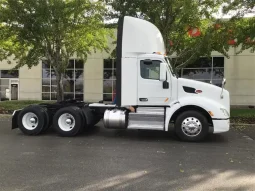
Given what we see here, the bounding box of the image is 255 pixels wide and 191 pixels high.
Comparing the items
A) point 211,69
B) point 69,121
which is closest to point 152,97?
point 69,121

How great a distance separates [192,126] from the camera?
8820 millimetres

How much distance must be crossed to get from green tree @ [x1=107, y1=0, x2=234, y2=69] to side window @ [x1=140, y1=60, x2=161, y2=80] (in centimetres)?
500

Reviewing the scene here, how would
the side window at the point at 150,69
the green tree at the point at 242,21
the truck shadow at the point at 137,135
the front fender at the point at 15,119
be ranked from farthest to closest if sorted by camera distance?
the green tree at the point at 242,21
the front fender at the point at 15,119
the truck shadow at the point at 137,135
the side window at the point at 150,69

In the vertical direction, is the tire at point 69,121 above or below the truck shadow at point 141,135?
above

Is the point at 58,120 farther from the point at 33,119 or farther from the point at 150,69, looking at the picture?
the point at 150,69

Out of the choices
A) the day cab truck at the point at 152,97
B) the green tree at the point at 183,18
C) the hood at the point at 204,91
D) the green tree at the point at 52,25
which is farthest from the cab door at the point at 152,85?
the green tree at the point at 52,25

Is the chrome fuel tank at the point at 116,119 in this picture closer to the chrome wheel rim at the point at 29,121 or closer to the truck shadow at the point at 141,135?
the truck shadow at the point at 141,135

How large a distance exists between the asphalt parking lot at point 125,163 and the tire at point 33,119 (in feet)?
1.07

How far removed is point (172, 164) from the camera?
638cm

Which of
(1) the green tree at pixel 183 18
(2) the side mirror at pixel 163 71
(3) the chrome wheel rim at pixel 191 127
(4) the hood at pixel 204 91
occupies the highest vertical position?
(1) the green tree at pixel 183 18

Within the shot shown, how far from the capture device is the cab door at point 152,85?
9.02m

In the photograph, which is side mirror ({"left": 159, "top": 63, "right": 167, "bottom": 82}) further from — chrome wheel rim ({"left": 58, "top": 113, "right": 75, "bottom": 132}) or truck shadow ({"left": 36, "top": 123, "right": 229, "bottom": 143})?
chrome wheel rim ({"left": 58, "top": 113, "right": 75, "bottom": 132})

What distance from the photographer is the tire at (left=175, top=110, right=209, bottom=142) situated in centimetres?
873

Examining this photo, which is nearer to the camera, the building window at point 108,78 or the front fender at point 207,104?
the front fender at point 207,104
